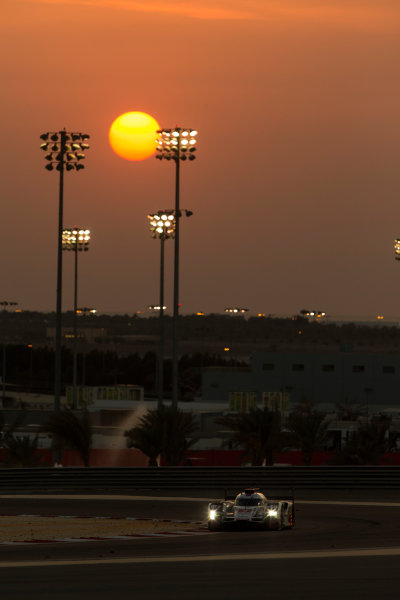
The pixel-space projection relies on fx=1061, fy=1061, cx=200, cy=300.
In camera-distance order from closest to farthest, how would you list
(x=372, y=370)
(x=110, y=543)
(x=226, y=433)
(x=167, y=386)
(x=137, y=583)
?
(x=137, y=583) → (x=110, y=543) → (x=226, y=433) → (x=372, y=370) → (x=167, y=386)

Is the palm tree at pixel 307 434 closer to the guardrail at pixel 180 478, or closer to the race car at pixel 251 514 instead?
the guardrail at pixel 180 478

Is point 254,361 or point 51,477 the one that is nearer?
point 51,477

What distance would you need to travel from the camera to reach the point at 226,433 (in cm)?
6544

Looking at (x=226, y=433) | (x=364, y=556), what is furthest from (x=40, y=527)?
(x=226, y=433)

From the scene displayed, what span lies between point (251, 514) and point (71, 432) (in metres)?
19.6

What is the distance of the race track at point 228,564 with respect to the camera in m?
17.5

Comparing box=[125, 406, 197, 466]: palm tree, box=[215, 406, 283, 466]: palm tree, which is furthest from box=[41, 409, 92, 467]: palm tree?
box=[215, 406, 283, 466]: palm tree

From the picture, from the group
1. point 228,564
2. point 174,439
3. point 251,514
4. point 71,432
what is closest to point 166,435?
point 174,439

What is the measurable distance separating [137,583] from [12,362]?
16986 centimetres

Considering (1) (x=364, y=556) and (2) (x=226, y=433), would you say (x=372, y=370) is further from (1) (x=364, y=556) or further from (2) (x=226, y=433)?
(1) (x=364, y=556)

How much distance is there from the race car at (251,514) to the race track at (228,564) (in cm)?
35

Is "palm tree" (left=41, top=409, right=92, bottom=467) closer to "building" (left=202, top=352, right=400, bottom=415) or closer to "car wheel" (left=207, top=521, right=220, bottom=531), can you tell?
"car wheel" (left=207, top=521, right=220, bottom=531)

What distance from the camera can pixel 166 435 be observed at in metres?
45.2

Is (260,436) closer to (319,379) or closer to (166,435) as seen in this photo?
(166,435)
